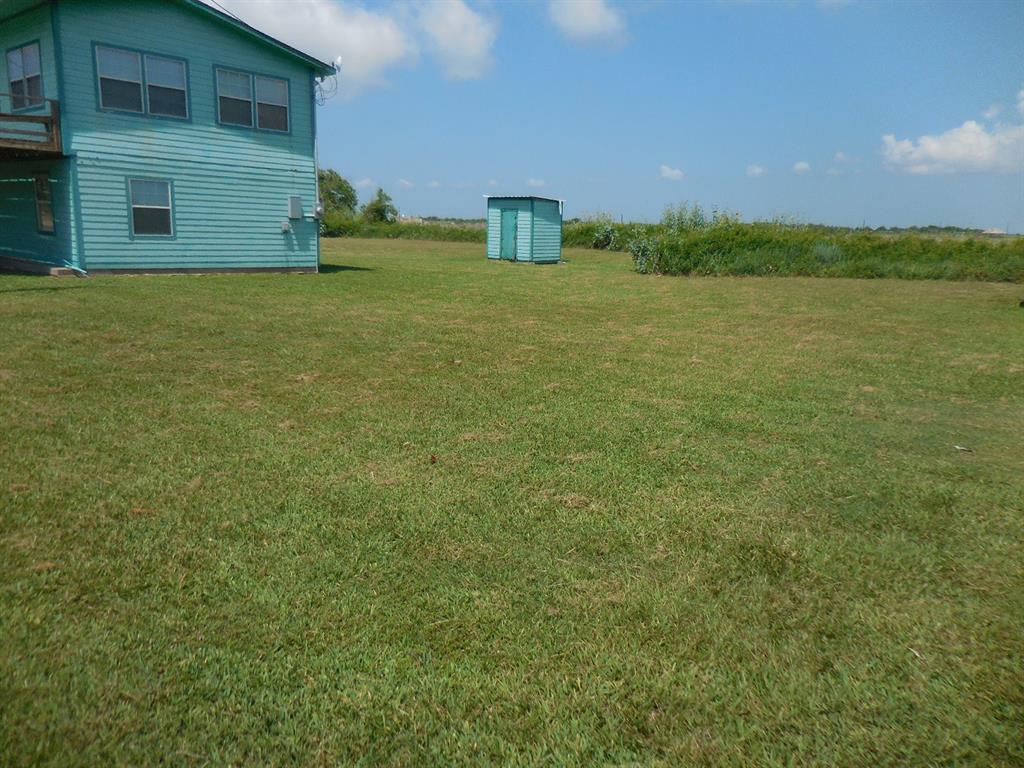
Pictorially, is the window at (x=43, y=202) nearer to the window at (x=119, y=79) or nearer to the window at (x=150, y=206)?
the window at (x=150, y=206)

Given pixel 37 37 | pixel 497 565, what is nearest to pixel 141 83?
pixel 37 37

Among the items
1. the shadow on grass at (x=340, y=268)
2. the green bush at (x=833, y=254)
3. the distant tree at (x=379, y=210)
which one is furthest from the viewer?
the distant tree at (x=379, y=210)

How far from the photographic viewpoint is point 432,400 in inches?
249

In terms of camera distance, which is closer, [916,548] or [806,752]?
[806,752]

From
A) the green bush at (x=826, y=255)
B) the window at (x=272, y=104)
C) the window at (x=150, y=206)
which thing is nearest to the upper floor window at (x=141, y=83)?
the window at (x=150, y=206)

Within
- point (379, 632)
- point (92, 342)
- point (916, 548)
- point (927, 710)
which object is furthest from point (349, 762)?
point (92, 342)

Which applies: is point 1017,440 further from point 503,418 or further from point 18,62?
point 18,62

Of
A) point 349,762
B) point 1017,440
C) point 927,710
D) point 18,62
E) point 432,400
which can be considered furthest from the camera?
point 18,62

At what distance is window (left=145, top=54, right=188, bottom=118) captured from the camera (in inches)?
634

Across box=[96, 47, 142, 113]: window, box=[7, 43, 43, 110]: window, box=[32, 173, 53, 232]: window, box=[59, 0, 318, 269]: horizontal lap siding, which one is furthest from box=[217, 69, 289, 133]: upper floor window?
box=[32, 173, 53, 232]: window

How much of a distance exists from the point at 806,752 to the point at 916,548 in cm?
185

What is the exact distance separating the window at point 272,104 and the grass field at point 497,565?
39.7ft

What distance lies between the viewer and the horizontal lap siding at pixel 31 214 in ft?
51.4

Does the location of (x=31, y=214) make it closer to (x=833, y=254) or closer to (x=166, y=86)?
(x=166, y=86)
